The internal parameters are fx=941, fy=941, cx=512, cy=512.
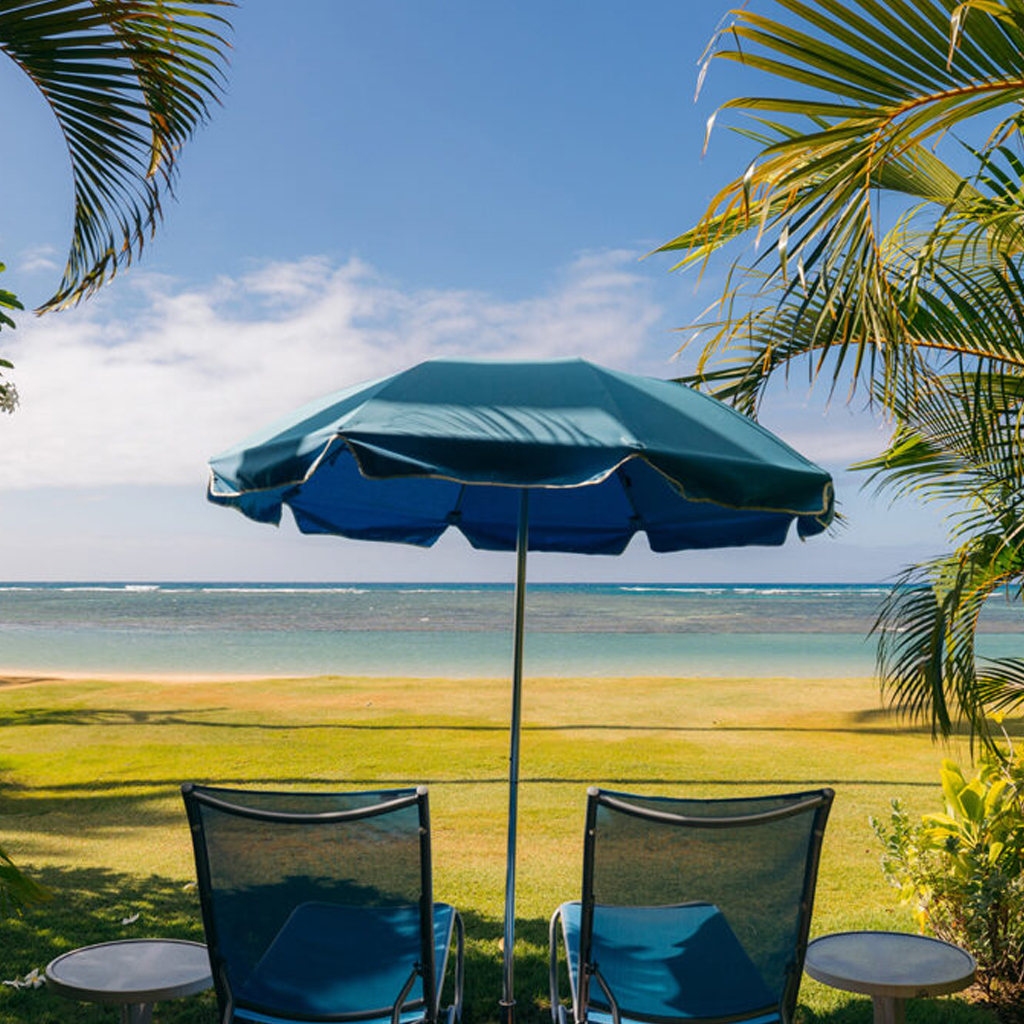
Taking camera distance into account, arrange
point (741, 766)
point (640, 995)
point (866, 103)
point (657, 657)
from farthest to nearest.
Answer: point (657, 657), point (741, 766), point (866, 103), point (640, 995)

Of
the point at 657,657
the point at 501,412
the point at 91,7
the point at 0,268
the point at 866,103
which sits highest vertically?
the point at 91,7

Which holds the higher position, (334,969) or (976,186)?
(976,186)

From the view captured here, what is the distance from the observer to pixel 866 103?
2686 millimetres

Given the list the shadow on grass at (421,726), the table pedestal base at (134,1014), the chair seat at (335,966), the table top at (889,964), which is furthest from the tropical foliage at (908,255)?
the shadow on grass at (421,726)

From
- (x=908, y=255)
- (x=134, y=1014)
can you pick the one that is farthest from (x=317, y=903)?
(x=908, y=255)

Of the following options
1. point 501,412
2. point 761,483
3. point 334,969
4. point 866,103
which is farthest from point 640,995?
point 866,103

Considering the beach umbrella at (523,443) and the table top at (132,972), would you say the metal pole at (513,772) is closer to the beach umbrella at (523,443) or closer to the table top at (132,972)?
the beach umbrella at (523,443)

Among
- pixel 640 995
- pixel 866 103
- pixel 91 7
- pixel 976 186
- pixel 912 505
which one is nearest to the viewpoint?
pixel 640 995

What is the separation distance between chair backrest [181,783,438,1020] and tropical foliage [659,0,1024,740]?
5.99 feet

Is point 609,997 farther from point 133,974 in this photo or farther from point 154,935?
point 154,935

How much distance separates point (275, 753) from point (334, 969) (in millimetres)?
7907

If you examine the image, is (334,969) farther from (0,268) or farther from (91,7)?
(91,7)

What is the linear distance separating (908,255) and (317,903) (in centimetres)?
357

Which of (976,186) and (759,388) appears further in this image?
(759,388)
